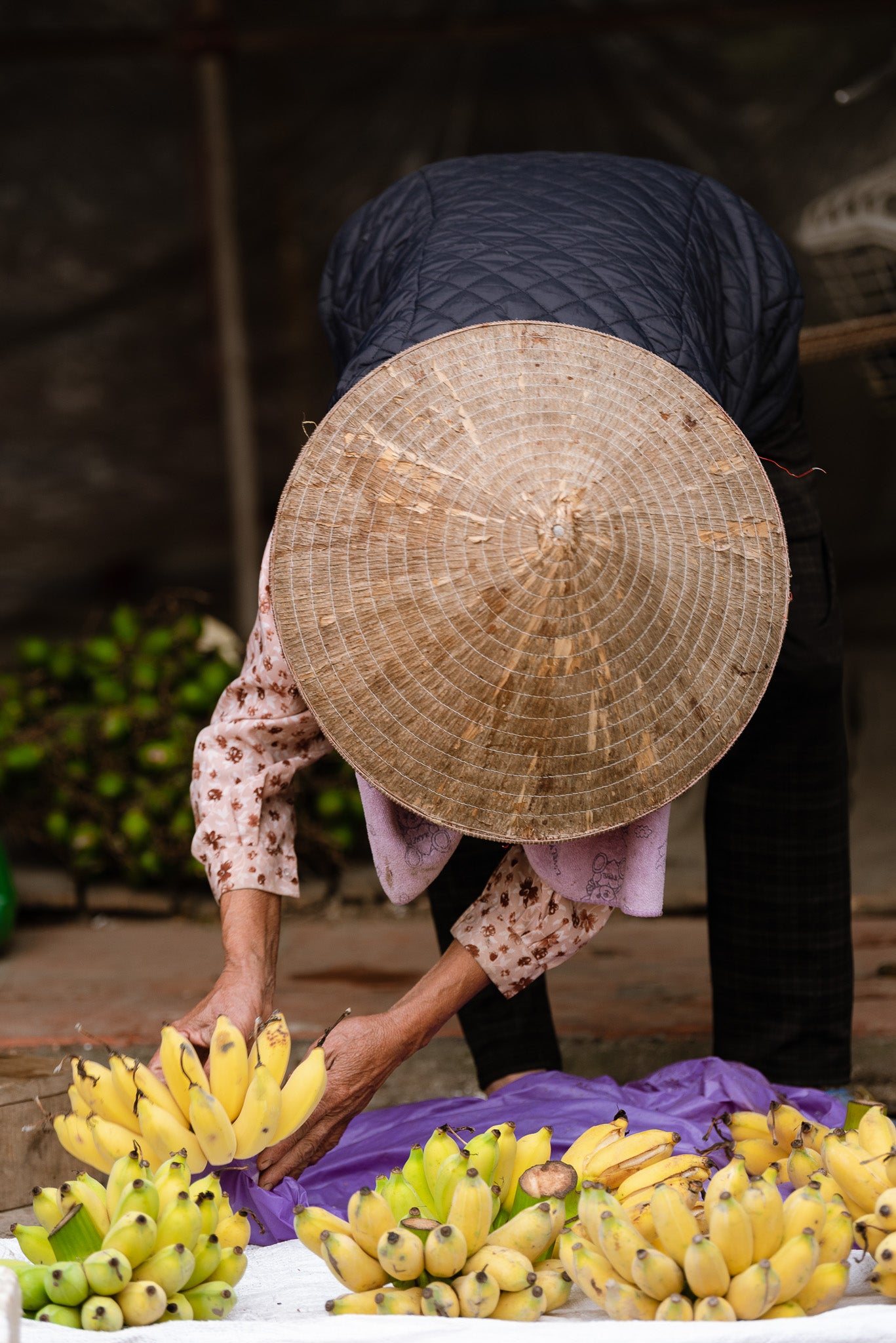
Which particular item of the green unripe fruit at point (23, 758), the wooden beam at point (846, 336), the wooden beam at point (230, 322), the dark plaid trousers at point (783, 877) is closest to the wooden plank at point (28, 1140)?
the dark plaid trousers at point (783, 877)

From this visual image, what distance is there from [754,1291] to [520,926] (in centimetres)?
61

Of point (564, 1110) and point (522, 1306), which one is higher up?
point (522, 1306)

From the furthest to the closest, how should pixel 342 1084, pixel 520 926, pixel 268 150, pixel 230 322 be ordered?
pixel 268 150 → pixel 230 322 → pixel 520 926 → pixel 342 1084

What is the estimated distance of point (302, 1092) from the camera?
165cm

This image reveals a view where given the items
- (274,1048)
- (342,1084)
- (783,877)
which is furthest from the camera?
(783,877)

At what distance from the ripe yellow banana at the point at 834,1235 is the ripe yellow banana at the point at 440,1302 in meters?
0.37

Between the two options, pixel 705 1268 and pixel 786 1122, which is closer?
pixel 705 1268

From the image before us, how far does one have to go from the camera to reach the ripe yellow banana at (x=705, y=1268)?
133cm

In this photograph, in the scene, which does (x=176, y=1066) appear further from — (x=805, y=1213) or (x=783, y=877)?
(x=783, y=877)

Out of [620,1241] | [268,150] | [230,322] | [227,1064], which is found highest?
[268,150]

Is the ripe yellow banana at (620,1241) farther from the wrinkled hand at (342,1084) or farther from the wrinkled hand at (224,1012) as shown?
the wrinkled hand at (224,1012)

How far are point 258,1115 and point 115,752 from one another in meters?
2.76

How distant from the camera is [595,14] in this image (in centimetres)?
422

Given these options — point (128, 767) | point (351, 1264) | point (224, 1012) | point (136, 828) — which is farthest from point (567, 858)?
point (128, 767)
